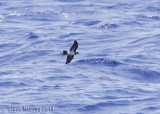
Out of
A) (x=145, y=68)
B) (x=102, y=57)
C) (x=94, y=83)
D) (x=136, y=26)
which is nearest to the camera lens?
(x=94, y=83)

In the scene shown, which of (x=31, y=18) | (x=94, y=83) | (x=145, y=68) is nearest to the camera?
(x=94, y=83)

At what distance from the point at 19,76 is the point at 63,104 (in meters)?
3.82

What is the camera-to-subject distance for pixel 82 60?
24.4 meters

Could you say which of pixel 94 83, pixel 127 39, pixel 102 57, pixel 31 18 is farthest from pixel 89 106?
pixel 31 18

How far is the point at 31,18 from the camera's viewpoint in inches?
1356

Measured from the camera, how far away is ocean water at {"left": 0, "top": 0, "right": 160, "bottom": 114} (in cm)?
1942

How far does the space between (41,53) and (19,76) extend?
369cm

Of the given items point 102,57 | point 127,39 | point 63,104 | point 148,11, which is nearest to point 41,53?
point 102,57

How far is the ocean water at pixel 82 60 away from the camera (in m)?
19.4

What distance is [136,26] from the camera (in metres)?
31.2

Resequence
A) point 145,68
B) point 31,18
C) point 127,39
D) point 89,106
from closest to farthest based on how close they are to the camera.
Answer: point 89,106 → point 145,68 → point 127,39 → point 31,18

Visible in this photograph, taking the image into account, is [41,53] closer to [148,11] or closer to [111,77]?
[111,77]

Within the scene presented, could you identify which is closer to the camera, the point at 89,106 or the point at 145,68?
the point at 89,106

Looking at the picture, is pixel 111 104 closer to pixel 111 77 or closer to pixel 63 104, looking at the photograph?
pixel 63 104
